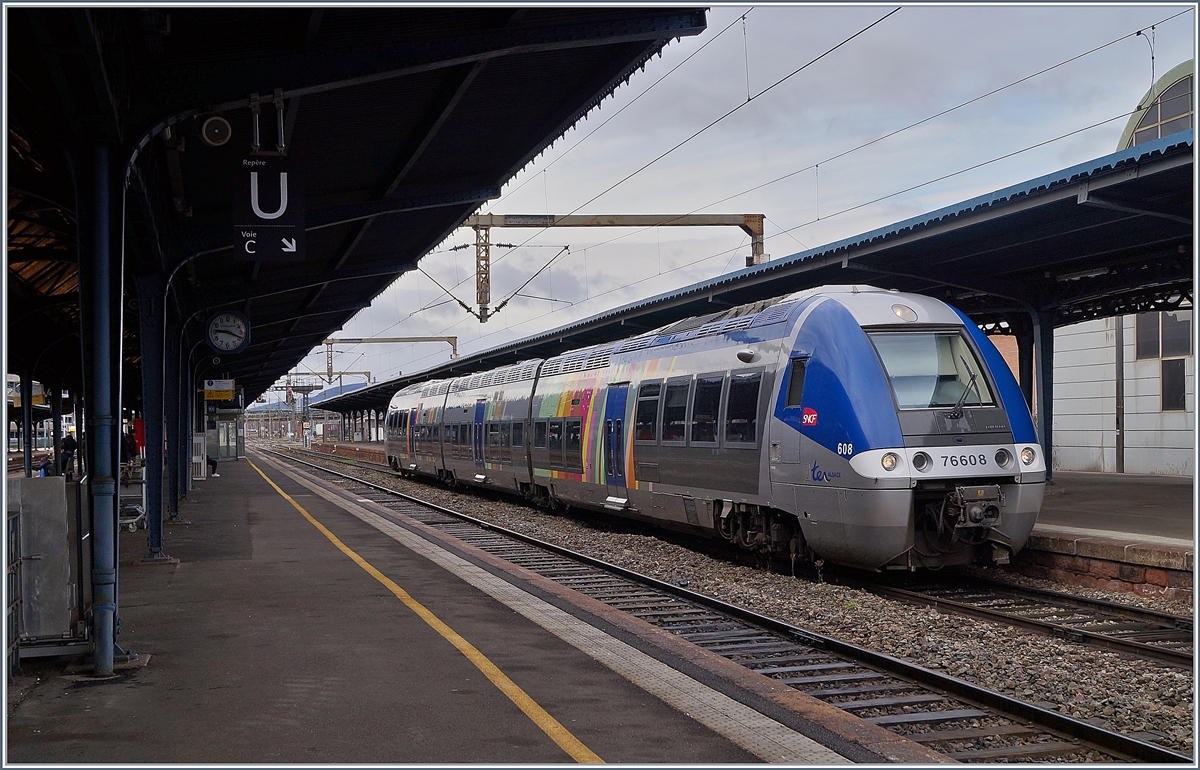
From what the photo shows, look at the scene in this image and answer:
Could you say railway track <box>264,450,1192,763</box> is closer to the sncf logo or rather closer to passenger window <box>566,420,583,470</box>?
the sncf logo

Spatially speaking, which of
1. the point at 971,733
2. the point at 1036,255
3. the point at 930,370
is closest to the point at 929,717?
the point at 971,733

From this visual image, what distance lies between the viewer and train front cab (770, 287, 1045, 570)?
981cm

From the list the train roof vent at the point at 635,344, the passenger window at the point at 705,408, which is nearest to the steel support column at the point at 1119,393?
the train roof vent at the point at 635,344

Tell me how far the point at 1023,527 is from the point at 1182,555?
60.4 inches

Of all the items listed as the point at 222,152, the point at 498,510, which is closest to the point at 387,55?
the point at 222,152

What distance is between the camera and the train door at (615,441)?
51.0 feet

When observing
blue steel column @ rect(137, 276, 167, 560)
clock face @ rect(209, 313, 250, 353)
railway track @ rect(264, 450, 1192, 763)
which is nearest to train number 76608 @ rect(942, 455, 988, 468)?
railway track @ rect(264, 450, 1192, 763)

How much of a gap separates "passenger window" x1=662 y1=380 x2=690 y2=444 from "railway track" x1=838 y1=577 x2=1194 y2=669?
3.07 meters

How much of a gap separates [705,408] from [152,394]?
23.5ft

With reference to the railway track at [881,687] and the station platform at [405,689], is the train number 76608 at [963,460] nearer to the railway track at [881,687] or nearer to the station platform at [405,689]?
the railway track at [881,687]

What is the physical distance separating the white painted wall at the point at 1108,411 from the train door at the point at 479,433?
16024 mm

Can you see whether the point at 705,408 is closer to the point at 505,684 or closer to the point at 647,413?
the point at 647,413

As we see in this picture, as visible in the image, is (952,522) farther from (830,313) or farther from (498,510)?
(498,510)

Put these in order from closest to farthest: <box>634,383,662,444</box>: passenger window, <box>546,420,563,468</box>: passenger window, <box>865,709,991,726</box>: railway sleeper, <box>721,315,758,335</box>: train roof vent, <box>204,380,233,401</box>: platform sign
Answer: <box>865,709,991,726</box>: railway sleeper < <box>721,315,758,335</box>: train roof vent < <box>634,383,662,444</box>: passenger window < <box>546,420,563,468</box>: passenger window < <box>204,380,233,401</box>: platform sign
